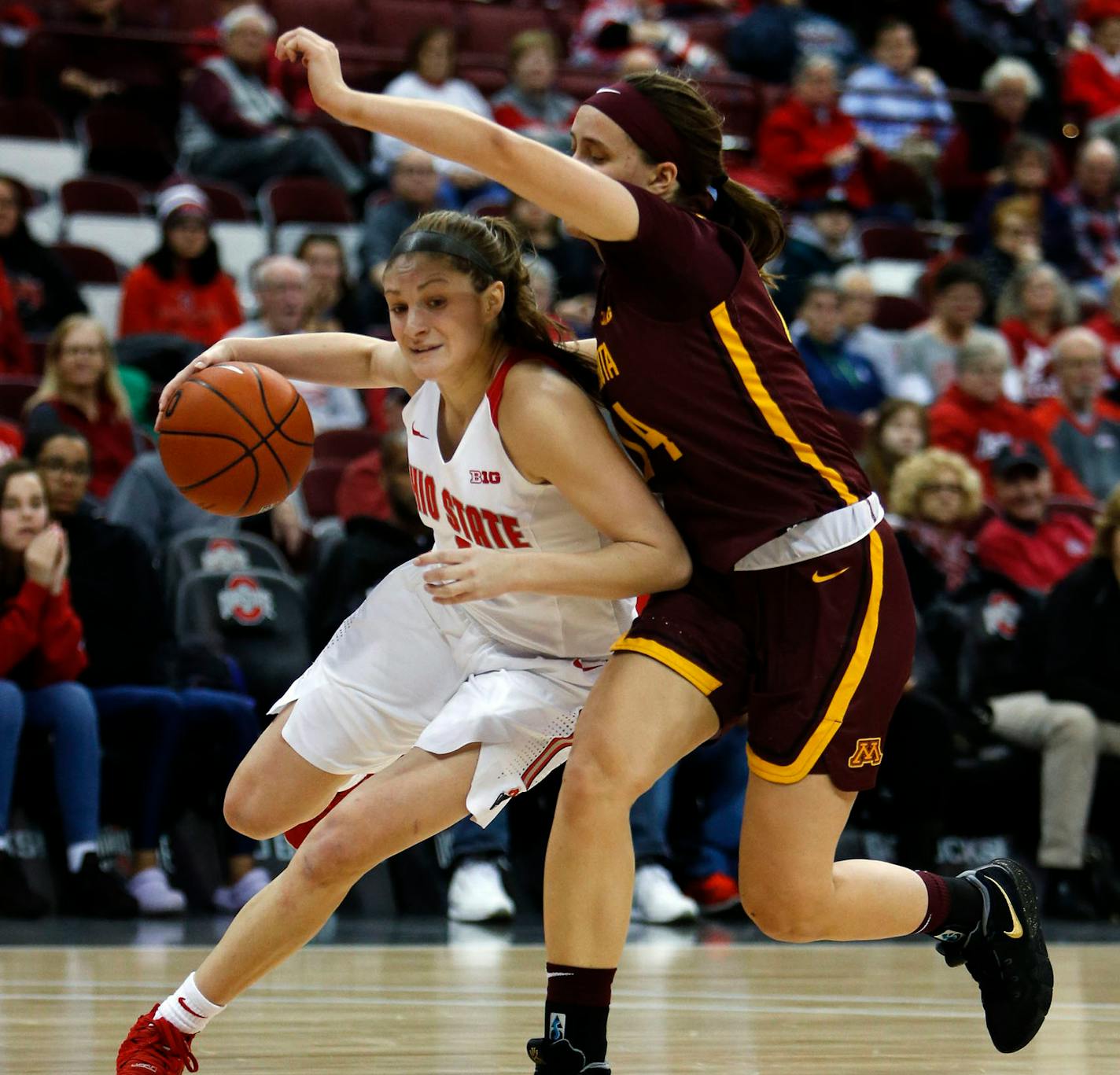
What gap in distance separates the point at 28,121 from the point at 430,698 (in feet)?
22.7

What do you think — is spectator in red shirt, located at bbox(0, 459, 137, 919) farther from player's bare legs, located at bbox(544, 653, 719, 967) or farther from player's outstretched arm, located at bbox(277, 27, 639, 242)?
player's outstretched arm, located at bbox(277, 27, 639, 242)

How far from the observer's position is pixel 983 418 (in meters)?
8.70

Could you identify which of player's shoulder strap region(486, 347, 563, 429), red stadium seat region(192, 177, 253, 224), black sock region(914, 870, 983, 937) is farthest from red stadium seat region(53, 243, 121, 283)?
black sock region(914, 870, 983, 937)

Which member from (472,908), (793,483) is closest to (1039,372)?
(472,908)

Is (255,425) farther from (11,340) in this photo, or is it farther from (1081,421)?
(1081,421)

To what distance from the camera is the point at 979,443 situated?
864cm

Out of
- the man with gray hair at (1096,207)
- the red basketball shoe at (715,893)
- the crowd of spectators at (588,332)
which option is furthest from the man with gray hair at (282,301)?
the man with gray hair at (1096,207)

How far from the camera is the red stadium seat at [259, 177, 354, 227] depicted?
970 centimetres

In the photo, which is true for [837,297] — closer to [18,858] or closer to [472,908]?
[472,908]

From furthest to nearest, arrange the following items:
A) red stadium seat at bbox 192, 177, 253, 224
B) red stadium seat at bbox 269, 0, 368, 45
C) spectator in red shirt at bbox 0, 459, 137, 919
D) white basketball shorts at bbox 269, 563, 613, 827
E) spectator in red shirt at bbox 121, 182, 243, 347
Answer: red stadium seat at bbox 269, 0, 368, 45
red stadium seat at bbox 192, 177, 253, 224
spectator in red shirt at bbox 121, 182, 243, 347
spectator in red shirt at bbox 0, 459, 137, 919
white basketball shorts at bbox 269, 563, 613, 827

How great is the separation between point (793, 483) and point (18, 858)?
12.4 feet

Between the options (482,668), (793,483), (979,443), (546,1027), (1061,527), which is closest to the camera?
(546,1027)

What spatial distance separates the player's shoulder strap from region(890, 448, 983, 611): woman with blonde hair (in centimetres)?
403

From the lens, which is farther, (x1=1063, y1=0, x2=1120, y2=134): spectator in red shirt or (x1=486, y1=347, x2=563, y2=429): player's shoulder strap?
(x1=1063, y1=0, x2=1120, y2=134): spectator in red shirt
